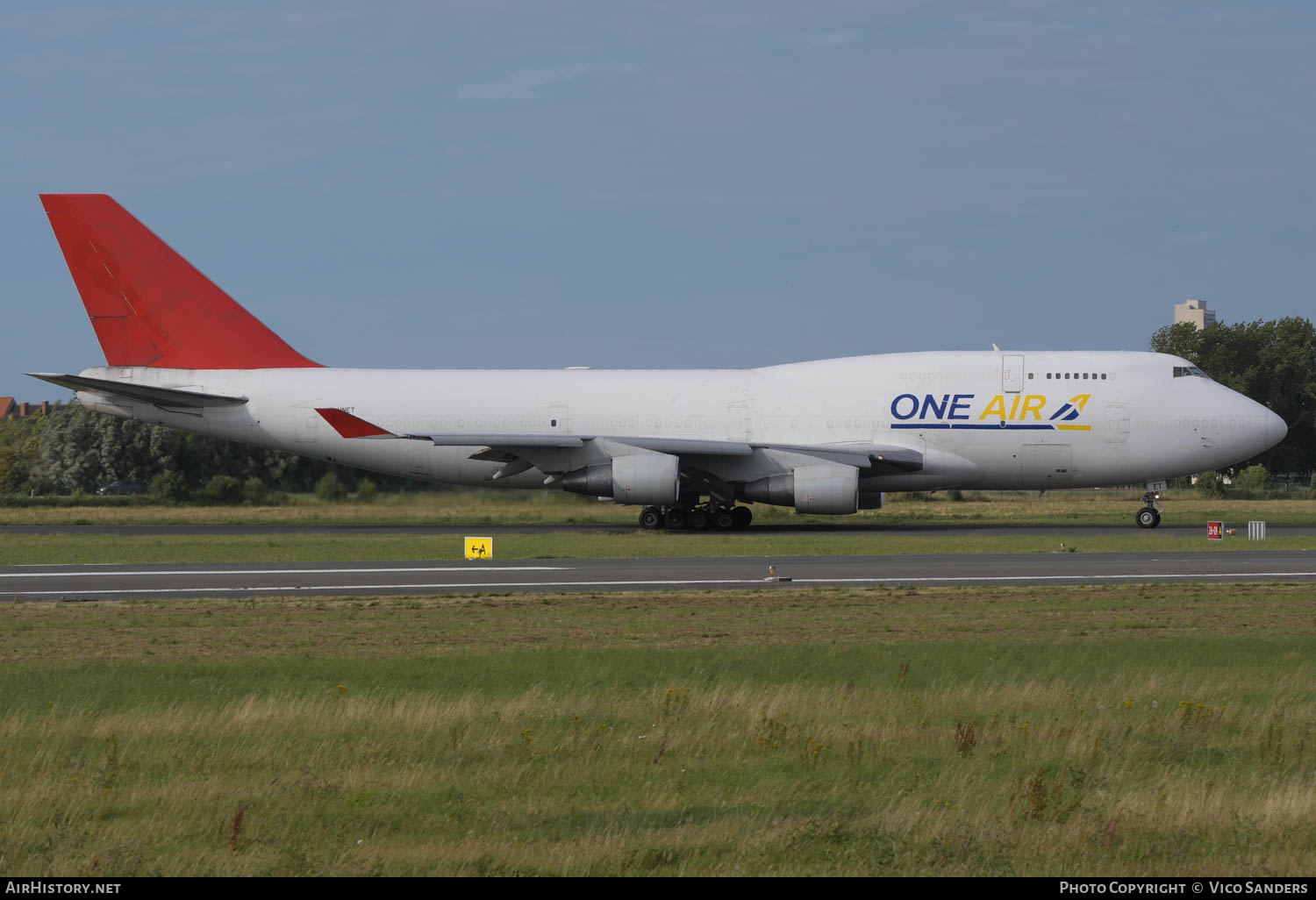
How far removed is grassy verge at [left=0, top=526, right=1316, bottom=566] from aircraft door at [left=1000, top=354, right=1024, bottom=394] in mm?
3942

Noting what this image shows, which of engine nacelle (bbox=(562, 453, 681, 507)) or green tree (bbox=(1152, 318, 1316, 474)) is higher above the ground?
green tree (bbox=(1152, 318, 1316, 474))

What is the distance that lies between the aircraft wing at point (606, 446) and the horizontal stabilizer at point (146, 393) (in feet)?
11.5

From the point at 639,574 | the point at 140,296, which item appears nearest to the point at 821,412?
the point at 639,574

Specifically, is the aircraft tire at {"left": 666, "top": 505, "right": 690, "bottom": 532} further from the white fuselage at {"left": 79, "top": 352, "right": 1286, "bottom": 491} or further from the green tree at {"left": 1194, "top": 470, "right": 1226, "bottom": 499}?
the green tree at {"left": 1194, "top": 470, "right": 1226, "bottom": 499}

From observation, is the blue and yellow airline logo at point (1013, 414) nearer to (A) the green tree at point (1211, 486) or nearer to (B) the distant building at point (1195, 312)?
(A) the green tree at point (1211, 486)

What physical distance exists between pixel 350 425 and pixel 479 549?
9796 millimetres

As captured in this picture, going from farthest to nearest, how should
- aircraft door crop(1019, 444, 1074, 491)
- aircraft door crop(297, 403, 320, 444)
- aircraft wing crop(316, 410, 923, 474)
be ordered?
aircraft door crop(297, 403, 320, 444) → aircraft door crop(1019, 444, 1074, 491) → aircraft wing crop(316, 410, 923, 474)

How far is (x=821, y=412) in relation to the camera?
34.3m

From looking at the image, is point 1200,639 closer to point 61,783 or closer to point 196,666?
point 196,666

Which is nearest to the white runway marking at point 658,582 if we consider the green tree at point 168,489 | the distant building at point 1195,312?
the green tree at point 168,489

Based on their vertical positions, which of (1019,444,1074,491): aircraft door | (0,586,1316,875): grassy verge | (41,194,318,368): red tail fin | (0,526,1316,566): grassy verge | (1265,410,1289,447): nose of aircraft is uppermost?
(41,194,318,368): red tail fin

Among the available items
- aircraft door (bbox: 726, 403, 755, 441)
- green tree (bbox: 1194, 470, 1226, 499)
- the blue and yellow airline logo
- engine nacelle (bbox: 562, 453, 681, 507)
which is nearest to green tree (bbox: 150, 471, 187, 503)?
engine nacelle (bbox: 562, 453, 681, 507)

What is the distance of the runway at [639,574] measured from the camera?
792 inches

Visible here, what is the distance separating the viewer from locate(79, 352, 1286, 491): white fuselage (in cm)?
3331
